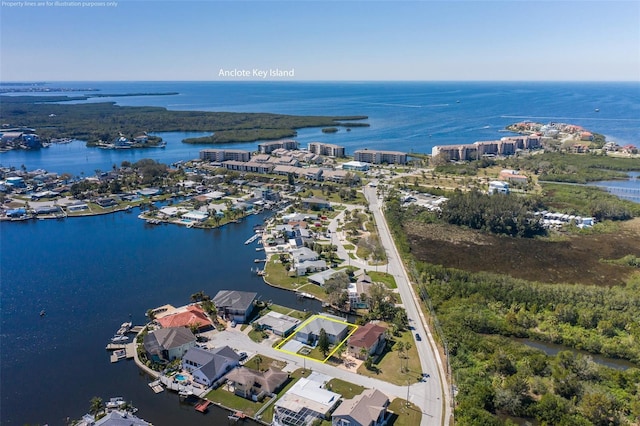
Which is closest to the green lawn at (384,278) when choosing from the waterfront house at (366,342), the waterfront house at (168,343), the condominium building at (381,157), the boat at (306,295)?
the boat at (306,295)

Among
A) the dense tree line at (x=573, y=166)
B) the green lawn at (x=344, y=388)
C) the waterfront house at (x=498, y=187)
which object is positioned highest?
the dense tree line at (x=573, y=166)

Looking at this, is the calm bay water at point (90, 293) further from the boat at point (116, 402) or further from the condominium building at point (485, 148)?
the condominium building at point (485, 148)

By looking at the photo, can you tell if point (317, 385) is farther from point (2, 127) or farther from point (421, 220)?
point (2, 127)

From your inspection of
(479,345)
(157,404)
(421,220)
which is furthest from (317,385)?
(421,220)

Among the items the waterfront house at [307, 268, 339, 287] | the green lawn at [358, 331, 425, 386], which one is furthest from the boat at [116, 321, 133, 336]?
the green lawn at [358, 331, 425, 386]

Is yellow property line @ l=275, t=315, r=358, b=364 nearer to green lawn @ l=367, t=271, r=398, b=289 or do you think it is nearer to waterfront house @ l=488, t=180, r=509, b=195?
green lawn @ l=367, t=271, r=398, b=289

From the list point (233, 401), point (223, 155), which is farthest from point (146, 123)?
point (233, 401)
